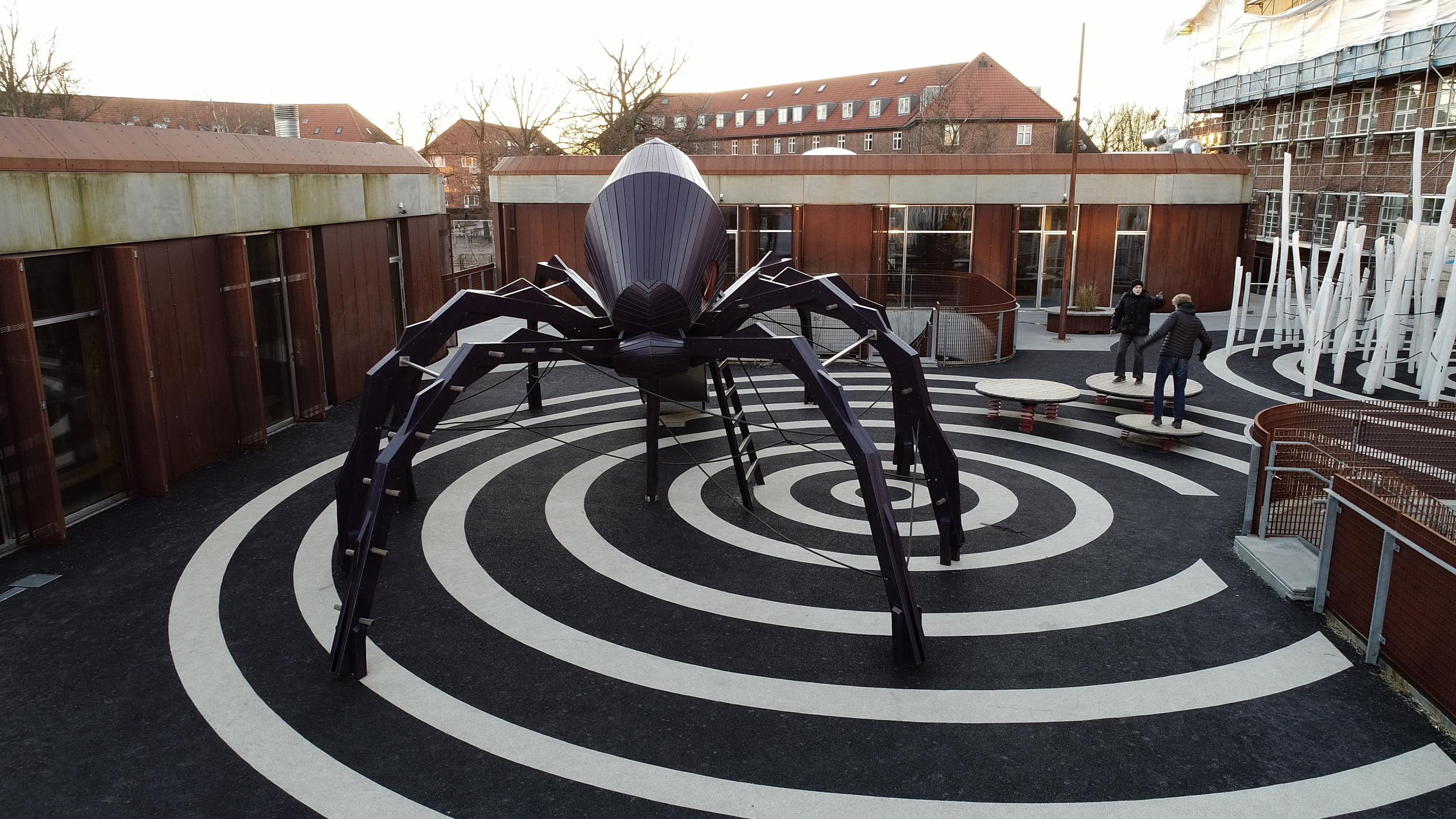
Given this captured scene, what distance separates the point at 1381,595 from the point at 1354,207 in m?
23.4

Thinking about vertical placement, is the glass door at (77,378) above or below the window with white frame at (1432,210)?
below

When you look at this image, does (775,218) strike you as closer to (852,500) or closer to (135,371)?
(852,500)

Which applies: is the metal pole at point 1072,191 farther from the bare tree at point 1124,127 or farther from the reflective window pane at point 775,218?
the bare tree at point 1124,127

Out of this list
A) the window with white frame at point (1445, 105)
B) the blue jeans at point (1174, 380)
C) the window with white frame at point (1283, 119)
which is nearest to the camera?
the blue jeans at point (1174, 380)

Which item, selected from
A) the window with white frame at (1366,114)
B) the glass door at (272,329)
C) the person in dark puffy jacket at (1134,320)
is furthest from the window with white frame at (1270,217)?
the glass door at (272,329)

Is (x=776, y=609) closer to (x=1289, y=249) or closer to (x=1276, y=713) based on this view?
(x=1276, y=713)

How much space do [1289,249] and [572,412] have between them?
23.1 metres

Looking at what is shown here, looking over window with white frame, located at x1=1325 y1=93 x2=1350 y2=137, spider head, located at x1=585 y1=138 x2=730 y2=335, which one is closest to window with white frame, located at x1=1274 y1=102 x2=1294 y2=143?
window with white frame, located at x1=1325 y1=93 x2=1350 y2=137

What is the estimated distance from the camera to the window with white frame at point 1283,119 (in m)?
30.0

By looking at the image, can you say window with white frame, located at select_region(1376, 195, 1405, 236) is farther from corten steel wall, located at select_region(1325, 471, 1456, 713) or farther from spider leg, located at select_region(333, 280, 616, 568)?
spider leg, located at select_region(333, 280, 616, 568)

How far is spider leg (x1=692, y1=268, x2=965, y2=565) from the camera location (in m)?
8.78

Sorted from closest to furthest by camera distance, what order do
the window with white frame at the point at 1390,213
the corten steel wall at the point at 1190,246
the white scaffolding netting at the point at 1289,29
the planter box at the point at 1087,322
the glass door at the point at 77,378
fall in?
1. the glass door at the point at 77,378
2. the window with white frame at the point at 1390,213
3. the planter box at the point at 1087,322
4. the white scaffolding netting at the point at 1289,29
5. the corten steel wall at the point at 1190,246

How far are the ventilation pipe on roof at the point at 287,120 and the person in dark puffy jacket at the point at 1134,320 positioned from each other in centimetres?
1773

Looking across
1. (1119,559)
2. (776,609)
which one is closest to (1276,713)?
(1119,559)
